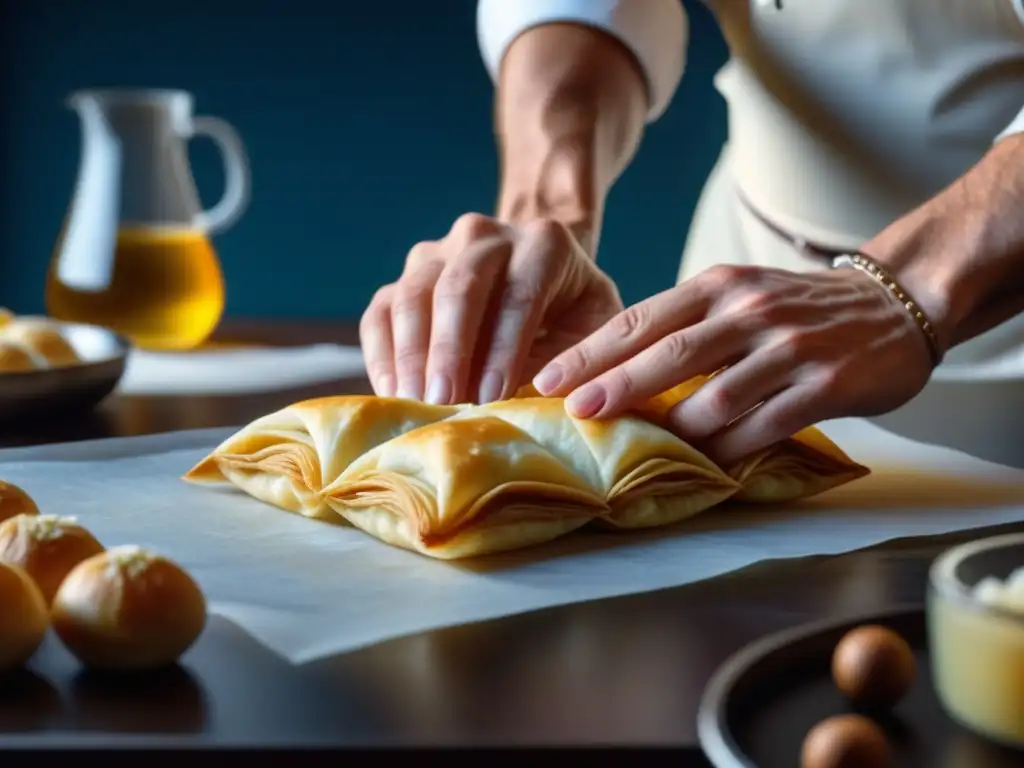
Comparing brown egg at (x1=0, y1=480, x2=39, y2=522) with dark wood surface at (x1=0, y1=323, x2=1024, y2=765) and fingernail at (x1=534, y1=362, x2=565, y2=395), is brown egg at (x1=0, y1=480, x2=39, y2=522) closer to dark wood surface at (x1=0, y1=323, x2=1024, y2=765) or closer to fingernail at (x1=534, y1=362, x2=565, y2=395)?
dark wood surface at (x1=0, y1=323, x2=1024, y2=765)

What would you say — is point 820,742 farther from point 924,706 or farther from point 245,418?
point 245,418

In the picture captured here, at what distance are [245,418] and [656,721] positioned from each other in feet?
2.43

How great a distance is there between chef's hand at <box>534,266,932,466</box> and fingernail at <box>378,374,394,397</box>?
0.59ft

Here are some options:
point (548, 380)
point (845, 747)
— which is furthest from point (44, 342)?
point (845, 747)

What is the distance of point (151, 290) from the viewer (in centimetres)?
149


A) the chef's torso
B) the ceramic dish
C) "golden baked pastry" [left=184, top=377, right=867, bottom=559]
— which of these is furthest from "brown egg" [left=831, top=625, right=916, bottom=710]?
the chef's torso

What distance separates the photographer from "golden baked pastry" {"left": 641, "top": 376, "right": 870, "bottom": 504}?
921 mm

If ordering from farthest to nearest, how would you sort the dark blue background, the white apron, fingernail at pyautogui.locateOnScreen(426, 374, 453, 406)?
the dark blue background < the white apron < fingernail at pyautogui.locateOnScreen(426, 374, 453, 406)

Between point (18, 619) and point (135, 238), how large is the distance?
98 centimetres

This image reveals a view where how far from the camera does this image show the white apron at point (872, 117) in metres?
1.47

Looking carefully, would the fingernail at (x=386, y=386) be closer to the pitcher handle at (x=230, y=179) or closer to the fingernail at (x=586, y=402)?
the fingernail at (x=586, y=402)

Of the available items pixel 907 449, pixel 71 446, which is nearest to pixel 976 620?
pixel 907 449

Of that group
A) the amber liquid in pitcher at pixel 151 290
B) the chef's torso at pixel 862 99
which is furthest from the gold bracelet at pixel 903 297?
the amber liquid in pitcher at pixel 151 290

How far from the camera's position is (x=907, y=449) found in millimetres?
1104
